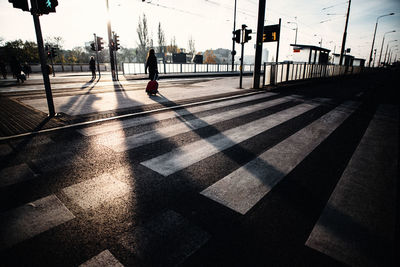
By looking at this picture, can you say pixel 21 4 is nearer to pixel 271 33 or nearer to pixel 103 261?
pixel 103 261

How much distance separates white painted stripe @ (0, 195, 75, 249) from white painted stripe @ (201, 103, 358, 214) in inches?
63.9

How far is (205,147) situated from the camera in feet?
13.6

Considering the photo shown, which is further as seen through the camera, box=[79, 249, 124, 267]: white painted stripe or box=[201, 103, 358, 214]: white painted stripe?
box=[201, 103, 358, 214]: white painted stripe

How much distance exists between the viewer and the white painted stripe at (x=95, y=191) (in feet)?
8.14

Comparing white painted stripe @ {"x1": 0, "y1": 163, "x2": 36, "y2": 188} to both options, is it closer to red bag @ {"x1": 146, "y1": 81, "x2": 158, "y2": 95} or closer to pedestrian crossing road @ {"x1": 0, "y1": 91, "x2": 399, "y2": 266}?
pedestrian crossing road @ {"x1": 0, "y1": 91, "x2": 399, "y2": 266}

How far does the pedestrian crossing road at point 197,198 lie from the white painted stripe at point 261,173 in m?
0.02

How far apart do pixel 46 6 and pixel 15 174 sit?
200 inches

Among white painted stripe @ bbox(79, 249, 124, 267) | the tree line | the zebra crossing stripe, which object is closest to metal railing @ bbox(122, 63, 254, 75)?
the tree line

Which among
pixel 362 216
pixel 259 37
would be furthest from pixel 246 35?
pixel 362 216

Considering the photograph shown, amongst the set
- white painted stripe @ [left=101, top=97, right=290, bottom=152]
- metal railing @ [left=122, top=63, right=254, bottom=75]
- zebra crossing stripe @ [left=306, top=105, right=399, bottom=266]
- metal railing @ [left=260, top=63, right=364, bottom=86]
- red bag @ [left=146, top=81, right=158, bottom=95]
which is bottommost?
zebra crossing stripe @ [left=306, top=105, right=399, bottom=266]

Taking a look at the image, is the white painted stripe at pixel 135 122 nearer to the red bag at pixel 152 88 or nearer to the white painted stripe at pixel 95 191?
the white painted stripe at pixel 95 191

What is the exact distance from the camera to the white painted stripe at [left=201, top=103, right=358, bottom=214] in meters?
2.58

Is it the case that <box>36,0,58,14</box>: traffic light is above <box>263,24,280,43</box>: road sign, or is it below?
below

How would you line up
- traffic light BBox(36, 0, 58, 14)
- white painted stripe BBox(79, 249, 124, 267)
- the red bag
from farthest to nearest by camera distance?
the red bag
traffic light BBox(36, 0, 58, 14)
white painted stripe BBox(79, 249, 124, 267)
